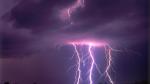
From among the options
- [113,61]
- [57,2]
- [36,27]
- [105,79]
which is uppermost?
[57,2]

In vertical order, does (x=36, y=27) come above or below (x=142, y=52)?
above

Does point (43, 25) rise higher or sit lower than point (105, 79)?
higher

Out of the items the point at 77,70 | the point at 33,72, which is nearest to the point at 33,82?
the point at 33,72

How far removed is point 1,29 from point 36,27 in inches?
16.8

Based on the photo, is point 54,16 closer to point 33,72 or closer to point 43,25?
point 43,25

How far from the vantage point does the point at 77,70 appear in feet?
10.1

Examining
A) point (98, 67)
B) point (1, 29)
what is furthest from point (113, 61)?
point (1, 29)

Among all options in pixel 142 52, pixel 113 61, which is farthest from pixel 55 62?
pixel 142 52

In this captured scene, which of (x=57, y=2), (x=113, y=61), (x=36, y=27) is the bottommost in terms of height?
(x=113, y=61)

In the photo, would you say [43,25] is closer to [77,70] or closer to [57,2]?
[57,2]

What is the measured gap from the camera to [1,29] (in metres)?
→ 3.24

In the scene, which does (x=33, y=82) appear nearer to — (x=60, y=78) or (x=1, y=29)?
(x=60, y=78)

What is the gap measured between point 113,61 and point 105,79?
223 mm

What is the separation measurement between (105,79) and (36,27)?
1.00 metres
